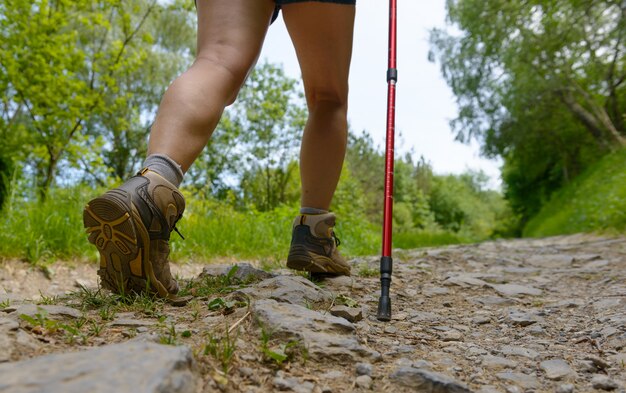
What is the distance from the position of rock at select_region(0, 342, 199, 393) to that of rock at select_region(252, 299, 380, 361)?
408 millimetres

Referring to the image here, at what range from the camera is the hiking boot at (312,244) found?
2541 mm

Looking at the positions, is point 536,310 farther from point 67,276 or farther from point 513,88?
point 513,88

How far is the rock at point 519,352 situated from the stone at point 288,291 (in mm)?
683

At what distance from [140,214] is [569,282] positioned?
10.3ft

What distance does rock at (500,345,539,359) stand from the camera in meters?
1.77

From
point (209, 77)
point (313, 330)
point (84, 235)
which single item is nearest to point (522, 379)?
point (313, 330)

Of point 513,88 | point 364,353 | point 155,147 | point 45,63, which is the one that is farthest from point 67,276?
point 513,88

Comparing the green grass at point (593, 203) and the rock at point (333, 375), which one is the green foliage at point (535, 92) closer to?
the green grass at point (593, 203)

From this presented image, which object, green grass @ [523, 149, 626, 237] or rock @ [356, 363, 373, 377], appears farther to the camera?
green grass @ [523, 149, 626, 237]

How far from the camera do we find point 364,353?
5.11 ft

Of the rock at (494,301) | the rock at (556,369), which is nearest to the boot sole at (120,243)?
the rock at (556,369)

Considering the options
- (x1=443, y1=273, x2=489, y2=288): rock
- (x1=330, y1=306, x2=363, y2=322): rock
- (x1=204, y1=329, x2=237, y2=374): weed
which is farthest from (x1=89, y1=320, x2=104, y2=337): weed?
(x1=443, y1=273, x2=489, y2=288): rock

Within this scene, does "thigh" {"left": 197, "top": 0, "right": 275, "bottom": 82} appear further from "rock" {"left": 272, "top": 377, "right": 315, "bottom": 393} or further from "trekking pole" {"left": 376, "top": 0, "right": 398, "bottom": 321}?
"rock" {"left": 272, "top": 377, "right": 315, "bottom": 393}

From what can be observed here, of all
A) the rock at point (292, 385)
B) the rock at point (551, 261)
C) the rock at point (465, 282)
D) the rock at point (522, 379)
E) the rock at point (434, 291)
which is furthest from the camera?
the rock at point (551, 261)
